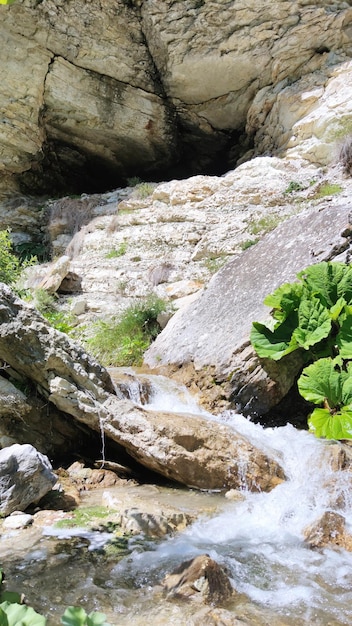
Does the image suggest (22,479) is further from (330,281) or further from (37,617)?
(330,281)

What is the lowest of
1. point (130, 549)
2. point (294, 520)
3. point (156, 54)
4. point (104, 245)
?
A: point (294, 520)

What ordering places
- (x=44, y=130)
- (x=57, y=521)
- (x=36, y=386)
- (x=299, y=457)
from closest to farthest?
(x=57, y=521) < (x=299, y=457) < (x=36, y=386) < (x=44, y=130)

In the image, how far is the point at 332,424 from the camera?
4160mm

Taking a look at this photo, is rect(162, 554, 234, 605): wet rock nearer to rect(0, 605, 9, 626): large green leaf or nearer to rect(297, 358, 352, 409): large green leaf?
rect(0, 605, 9, 626): large green leaf

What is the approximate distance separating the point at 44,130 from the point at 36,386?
34.5 ft

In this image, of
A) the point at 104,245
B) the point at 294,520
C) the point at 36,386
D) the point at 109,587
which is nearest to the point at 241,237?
the point at 104,245

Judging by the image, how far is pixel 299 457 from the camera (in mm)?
4051

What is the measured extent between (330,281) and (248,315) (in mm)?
1144

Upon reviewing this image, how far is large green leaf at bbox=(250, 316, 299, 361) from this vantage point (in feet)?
15.6

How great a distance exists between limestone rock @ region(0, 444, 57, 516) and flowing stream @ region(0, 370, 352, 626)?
435 mm

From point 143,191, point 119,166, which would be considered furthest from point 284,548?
point 119,166

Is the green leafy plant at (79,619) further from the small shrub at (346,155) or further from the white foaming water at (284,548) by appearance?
the small shrub at (346,155)

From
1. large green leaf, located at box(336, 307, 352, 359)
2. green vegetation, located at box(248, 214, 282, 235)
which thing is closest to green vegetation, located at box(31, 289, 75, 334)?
green vegetation, located at box(248, 214, 282, 235)

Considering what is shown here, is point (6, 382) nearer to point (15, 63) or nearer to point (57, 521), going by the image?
point (57, 521)
